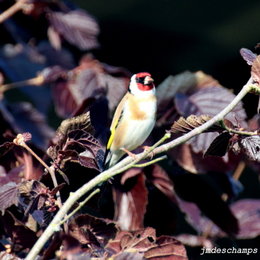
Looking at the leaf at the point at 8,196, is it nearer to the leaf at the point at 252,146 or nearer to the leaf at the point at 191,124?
the leaf at the point at 191,124

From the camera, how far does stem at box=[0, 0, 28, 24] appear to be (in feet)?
5.70

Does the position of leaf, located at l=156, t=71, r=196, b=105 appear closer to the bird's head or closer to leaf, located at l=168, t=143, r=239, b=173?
leaf, located at l=168, t=143, r=239, b=173

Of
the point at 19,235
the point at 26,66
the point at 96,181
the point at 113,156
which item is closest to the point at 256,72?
the point at 96,181

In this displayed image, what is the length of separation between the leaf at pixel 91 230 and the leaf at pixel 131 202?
34 centimetres

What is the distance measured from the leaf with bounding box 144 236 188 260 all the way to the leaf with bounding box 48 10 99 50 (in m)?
0.94

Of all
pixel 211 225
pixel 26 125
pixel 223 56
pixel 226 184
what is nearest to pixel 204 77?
pixel 226 184

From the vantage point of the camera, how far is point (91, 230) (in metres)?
1.03

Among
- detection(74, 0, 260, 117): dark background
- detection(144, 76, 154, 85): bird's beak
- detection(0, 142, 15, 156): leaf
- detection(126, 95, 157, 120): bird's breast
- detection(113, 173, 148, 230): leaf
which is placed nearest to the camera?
detection(0, 142, 15, 156): leaf

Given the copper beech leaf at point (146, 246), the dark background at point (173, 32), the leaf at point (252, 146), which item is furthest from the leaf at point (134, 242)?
the dark background at point (173, 32)

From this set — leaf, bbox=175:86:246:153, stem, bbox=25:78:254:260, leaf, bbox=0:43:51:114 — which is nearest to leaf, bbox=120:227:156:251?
stem, bbox=25:78:254:260

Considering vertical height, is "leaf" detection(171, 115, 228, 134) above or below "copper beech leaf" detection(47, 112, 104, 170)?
below

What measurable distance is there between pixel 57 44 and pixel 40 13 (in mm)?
113

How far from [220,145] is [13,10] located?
3.07ft

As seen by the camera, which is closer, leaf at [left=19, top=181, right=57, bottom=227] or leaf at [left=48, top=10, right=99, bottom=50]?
leaf at [left=19, top=181, right=57, bottom=227]
